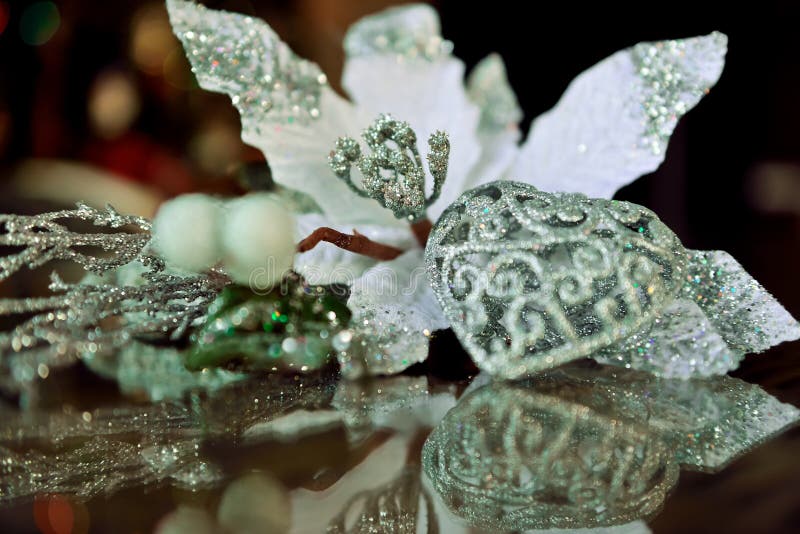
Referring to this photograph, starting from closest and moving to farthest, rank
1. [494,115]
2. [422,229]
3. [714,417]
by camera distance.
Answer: [714,417], [422,229], [494,115]

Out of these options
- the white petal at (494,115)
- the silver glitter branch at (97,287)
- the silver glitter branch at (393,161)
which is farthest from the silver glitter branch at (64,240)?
the white petal at (494,115)

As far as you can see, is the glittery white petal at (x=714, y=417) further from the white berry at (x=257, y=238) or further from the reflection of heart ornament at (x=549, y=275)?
the white berry at (x=257, y=238)

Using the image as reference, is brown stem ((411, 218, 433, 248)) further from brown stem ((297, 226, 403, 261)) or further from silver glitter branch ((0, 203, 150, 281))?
silver glitter branch ((0, 203, 150, 281))

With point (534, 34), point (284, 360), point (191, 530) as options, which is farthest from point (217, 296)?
point (534, 34)

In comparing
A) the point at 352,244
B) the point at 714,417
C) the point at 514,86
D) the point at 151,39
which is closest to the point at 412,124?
the point at 352,244

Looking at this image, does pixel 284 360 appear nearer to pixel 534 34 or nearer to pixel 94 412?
pixel 94 412

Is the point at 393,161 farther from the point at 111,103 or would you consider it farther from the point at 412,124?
the point at 111,103
